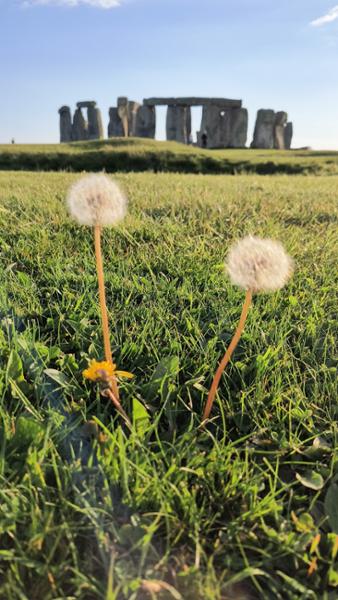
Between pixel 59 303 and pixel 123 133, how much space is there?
3353 cm

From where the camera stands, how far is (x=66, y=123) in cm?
3694

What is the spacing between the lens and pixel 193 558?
4.37 ft

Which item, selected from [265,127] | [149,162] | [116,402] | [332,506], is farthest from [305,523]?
[265,127]

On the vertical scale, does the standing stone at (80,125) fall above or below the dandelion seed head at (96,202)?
above

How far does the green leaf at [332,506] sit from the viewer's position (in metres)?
1.47

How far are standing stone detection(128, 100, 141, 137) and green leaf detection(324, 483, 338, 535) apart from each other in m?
35.5

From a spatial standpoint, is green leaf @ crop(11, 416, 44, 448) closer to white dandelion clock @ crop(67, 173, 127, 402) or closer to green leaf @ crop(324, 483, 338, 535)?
white dandelion clock @ crop(67, 173, 127, 402)

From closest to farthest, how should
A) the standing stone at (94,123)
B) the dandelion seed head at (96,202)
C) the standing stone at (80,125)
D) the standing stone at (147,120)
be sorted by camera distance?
the dandelion seed head at (96,202) < the standing stone at (147,120) < the standing stone at (94,123) < the standing stone at (80,125)

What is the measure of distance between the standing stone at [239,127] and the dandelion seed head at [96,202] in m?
32.5

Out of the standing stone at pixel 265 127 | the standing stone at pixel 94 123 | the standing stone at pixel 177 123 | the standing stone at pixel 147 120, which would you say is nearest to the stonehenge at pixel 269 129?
the standing stone at pixel 265 127

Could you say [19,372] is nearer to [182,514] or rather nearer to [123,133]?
[182,514]

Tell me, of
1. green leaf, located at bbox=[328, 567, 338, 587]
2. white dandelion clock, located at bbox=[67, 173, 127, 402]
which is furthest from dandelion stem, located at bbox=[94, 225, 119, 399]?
green leaf, located at bbox=[328, 567, 338, 587]

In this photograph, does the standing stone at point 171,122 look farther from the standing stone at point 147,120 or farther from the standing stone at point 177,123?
the standing stone at point 147,120

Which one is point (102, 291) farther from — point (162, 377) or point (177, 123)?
point (177, 123)
